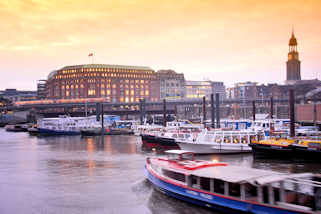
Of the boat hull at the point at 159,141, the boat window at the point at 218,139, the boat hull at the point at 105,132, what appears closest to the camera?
the boat window at the point at 218,139

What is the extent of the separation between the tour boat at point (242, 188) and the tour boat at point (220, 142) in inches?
806

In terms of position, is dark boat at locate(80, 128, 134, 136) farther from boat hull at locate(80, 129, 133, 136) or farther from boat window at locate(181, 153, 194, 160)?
boat window at locate(181, 153, 194, 160)

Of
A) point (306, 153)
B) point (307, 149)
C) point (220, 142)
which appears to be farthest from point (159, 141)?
point (307, 149)

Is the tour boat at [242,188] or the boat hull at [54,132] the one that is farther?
the boat hull at [54,132]

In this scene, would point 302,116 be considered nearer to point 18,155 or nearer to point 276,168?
point 276,168

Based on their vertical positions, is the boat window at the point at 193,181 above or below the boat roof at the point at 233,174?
below

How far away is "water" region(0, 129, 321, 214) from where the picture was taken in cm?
2467

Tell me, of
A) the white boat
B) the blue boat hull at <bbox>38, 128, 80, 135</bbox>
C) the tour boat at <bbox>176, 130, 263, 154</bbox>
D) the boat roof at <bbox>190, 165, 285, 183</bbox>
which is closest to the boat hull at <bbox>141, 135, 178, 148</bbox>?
the tour boat at <bbox>176, 130, 263, 154</bbox>

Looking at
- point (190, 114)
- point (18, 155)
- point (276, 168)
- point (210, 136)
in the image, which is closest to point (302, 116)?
point (210, 136)

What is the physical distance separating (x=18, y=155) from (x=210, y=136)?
27.7 meters

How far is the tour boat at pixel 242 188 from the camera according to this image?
1869 centimetres

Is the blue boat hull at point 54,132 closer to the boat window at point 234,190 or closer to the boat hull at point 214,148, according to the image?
the boat hull at point 214,148

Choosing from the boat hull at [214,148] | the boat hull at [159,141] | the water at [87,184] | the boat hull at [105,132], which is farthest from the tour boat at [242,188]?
the boat hull at [105,132]

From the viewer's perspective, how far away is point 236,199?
20328mm
